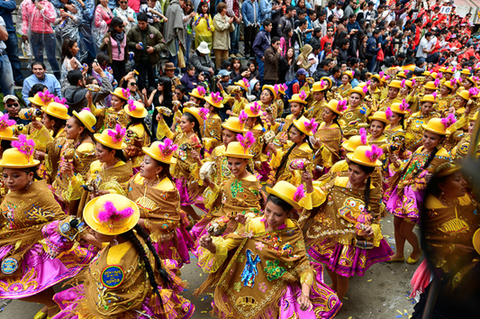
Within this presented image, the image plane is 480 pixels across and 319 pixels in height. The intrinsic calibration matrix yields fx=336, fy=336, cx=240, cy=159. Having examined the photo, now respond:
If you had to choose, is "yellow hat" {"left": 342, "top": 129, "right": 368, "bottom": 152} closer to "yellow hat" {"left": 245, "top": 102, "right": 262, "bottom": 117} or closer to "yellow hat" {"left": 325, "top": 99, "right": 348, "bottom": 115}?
"yellow hat" {"left": 325, "top": 99, "right": 348, "bottom": 115}

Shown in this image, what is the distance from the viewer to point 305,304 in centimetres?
268

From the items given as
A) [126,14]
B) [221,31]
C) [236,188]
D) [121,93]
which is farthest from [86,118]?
[221,31]

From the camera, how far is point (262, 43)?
1134 centimetres

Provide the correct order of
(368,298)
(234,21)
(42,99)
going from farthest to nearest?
1. (234,21)
2. (42,99)
3. (368,298)

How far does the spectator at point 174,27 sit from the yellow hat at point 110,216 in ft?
27.1

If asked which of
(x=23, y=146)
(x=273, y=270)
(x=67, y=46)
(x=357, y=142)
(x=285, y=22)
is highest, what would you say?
(x=285, y=22)

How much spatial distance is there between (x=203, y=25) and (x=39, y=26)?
472 centimetres

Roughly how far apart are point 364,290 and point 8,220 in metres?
4.17

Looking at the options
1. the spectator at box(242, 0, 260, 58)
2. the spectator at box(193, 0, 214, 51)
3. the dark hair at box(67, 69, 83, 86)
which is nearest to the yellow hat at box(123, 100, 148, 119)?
the dark hair at box(67, 69, 83, 86)

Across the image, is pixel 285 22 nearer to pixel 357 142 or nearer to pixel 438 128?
pixel 438 128

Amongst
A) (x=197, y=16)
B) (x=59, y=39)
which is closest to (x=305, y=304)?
(x=59, y=39)

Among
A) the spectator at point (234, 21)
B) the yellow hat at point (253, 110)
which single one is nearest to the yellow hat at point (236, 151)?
the yellow hat at point (253, 110)

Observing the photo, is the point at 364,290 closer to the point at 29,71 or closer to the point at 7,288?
the point at 7,288

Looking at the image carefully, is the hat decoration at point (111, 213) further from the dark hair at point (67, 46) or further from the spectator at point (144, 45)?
the spectator at point (144, 45)
